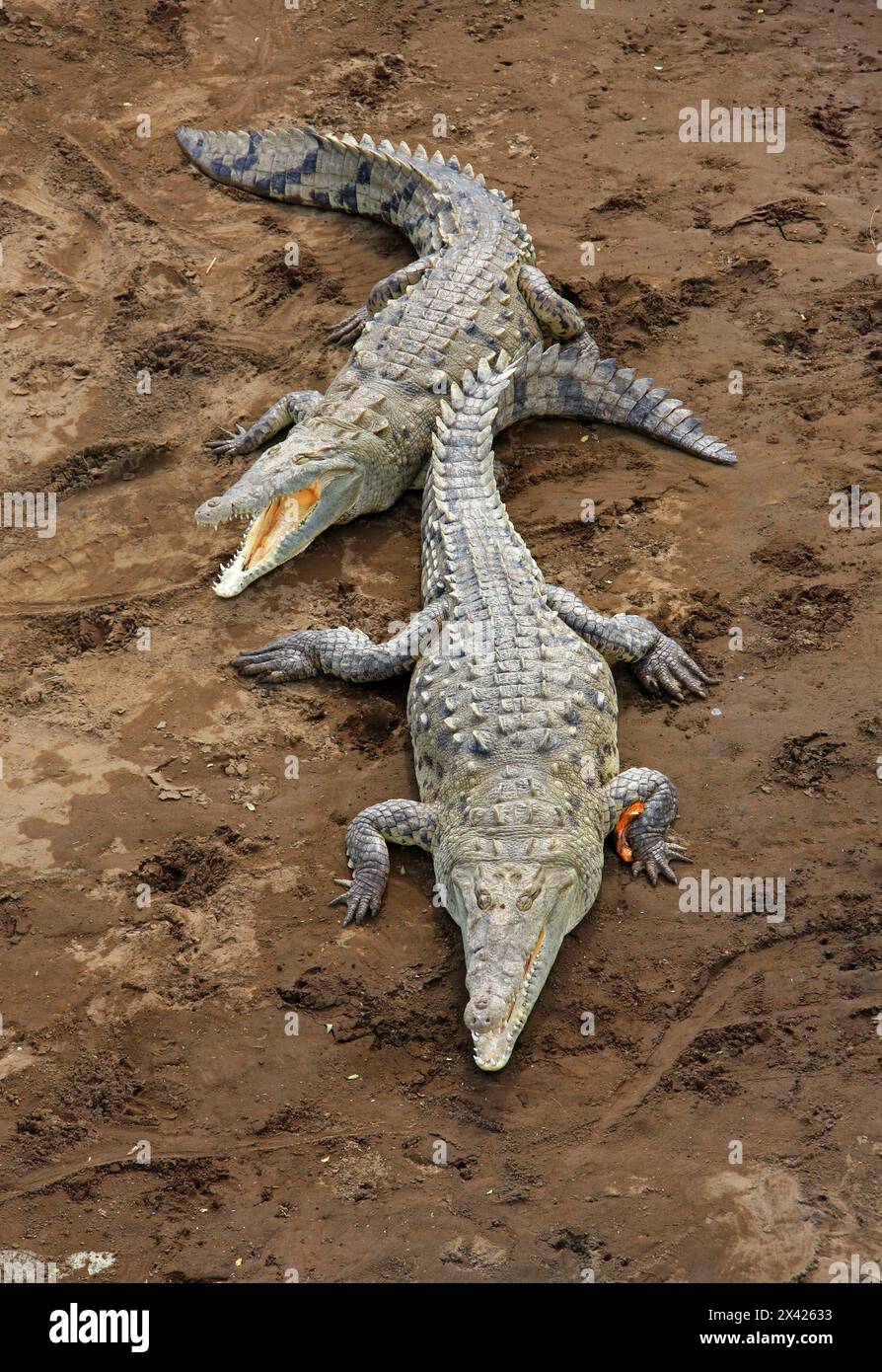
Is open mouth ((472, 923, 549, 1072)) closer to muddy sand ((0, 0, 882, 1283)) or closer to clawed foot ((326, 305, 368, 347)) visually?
muddy sand ((0, 0, 882, 1283))

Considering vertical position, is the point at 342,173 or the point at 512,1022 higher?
the point at 342,173

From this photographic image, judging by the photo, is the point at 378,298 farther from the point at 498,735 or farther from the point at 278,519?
the point at 498,735

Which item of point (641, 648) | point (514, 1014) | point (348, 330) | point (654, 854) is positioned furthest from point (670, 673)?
point (348, 330)

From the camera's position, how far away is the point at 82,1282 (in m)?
4.57

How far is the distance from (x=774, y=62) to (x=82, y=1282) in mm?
10537

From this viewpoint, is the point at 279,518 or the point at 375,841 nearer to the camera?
the point at 375,841

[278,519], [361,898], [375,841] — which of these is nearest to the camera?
[361,898]

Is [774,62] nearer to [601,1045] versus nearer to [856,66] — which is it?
[856,66]

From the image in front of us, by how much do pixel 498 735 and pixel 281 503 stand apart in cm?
243

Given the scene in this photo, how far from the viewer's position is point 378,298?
880cm

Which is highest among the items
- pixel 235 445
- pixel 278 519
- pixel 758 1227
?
pixel 235 445

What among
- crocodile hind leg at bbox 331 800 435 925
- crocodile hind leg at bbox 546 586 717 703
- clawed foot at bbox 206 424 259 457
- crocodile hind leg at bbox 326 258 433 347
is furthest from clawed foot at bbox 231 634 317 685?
crocodile hind leg at bbox 326 258 433 347

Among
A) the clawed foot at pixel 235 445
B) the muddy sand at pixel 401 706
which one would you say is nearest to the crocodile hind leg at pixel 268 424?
the clawed foot at pixel 235 445

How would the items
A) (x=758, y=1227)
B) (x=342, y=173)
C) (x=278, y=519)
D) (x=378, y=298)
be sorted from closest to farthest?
(x=758, y=1227) < (x=278, y=519) < (x=378, y=298) < (x=342, y=173)
